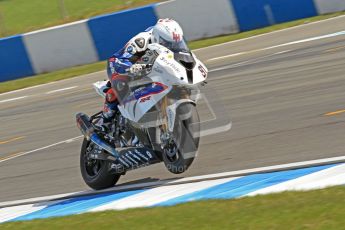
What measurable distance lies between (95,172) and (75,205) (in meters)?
0.88

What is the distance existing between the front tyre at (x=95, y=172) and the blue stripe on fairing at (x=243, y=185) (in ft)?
5.45

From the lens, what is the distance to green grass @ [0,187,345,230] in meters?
5.78

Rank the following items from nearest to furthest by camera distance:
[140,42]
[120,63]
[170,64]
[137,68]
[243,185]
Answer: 1. [243,185]
2. [170,64]
3. [137,68]
4. [140,42]
5. [120,63]

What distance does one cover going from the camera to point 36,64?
74.9ft

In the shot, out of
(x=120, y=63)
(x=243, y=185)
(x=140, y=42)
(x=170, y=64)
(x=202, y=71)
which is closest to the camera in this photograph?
(x=243, y=185)

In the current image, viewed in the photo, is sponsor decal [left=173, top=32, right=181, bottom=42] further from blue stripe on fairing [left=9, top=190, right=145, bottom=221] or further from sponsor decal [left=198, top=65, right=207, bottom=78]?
blue stripe on fairing [left=9, top=190, right=145, bottom=221]

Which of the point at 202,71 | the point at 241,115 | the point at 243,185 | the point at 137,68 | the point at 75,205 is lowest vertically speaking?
the point at 241,115

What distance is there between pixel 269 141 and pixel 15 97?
37.8 feet

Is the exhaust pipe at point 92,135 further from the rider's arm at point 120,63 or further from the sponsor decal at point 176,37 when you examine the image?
the sponsor decal at point 176,37

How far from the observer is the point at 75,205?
8586 mm

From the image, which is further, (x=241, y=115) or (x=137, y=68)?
(x=241, y=115)

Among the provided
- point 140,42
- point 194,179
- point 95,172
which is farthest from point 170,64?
point 95,172

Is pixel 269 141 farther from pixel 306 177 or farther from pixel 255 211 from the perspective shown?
pixel 255 211

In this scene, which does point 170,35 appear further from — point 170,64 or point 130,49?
point 130,49
